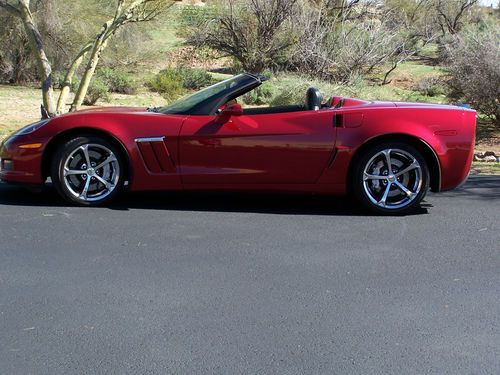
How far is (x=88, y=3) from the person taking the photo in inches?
990

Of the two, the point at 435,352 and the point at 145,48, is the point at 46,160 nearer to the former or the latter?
the point at 435,352

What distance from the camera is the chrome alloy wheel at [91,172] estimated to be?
674 cm

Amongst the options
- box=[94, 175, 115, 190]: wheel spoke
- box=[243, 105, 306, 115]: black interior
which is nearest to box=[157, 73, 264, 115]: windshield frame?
box=[243, 105, 306, 115]: black interior

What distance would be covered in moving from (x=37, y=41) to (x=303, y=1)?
1259 centimetres

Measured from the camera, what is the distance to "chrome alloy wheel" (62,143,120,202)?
22.1 feet

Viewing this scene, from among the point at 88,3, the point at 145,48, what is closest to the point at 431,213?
the point at 88,3

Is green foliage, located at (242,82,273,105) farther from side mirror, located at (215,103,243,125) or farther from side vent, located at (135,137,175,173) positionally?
side vent, located at (135,137,175,173)

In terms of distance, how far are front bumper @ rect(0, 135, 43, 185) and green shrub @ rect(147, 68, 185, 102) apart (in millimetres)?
14578

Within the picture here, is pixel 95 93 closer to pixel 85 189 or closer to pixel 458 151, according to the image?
pixel 85 189

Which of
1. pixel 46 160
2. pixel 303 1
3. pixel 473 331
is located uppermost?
pixel 303 1

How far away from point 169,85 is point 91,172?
16.0 m

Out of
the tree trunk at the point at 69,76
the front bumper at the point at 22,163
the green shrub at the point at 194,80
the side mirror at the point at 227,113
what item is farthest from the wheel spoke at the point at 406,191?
the green shrub at the point at 194,80

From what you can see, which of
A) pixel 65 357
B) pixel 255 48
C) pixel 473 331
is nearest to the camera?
pixel 65 357

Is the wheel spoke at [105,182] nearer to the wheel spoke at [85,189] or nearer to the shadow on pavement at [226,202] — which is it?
the wheel spoke at [85,189]
